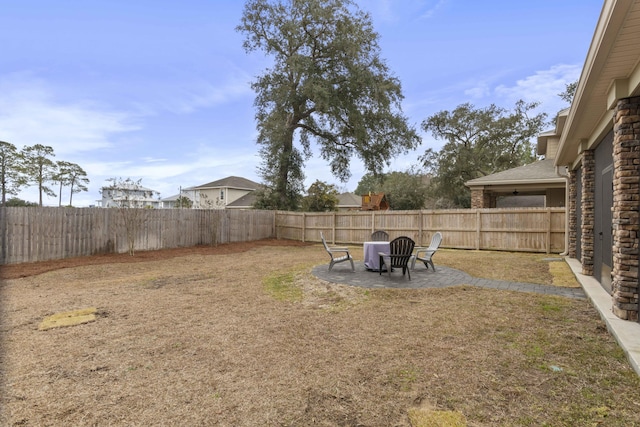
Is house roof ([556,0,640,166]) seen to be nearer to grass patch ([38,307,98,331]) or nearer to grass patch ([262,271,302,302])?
grass patch ([262,271,302,302])

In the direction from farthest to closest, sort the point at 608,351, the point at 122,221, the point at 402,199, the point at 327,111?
the point at 402,199
the point at 327,111
the point at 122,221
the point at 608,351

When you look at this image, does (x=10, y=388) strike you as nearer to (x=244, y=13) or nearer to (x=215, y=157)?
(x=244, y=13)

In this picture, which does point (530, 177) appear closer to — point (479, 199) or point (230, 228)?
point (479, 199)

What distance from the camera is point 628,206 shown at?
3.83 m

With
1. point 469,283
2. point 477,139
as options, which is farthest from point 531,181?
point 477,139

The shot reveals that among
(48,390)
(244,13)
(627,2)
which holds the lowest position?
(48,390)

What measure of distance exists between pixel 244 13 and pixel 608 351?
2269 centimetres

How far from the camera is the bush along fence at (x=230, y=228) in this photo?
918cm

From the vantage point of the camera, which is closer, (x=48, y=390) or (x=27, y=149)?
(x=48, y=390)

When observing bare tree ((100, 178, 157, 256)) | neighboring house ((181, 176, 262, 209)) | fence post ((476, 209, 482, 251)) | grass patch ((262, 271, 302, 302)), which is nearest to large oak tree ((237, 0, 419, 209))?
bare tree ((100, 178, 157, 256))

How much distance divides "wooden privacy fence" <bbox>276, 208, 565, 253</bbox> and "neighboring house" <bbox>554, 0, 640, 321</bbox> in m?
5.66

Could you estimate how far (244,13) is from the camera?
65.5 ft

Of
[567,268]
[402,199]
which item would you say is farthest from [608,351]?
[402,199]

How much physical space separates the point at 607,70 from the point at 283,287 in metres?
5.56
